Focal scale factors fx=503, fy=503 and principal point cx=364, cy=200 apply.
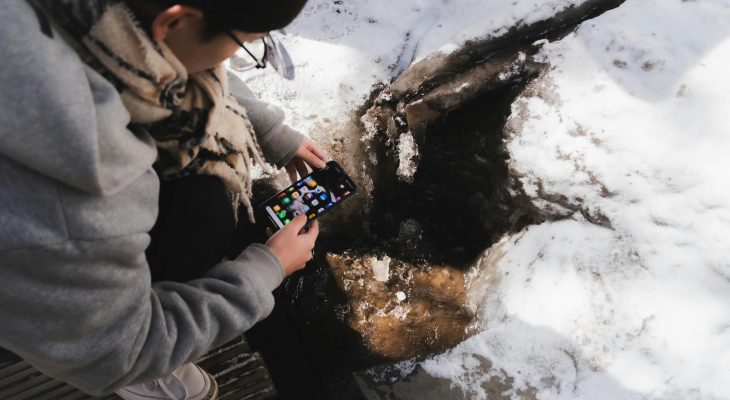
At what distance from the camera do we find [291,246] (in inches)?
46.8

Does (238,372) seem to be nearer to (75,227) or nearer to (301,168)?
(301,168)

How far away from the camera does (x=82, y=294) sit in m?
0.69

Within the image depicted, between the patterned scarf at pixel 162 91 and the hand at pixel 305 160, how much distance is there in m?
0.28

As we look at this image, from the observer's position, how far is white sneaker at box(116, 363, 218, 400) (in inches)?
46.2

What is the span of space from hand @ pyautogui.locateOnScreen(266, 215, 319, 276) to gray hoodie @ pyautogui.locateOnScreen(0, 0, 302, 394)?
0.29 m

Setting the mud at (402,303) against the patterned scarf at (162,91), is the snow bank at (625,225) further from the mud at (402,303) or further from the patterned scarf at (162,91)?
the patterned scarf at (162,91)

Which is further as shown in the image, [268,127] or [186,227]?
[268,127]

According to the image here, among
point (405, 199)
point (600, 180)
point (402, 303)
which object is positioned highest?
point (600, 180)

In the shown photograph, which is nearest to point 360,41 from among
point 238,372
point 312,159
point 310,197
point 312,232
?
point 312,159

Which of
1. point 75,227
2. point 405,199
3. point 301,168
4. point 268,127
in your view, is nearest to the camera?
point 75,227

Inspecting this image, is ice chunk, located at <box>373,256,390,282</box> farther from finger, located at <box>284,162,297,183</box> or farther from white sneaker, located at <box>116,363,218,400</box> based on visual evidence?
white sneaker, located at <box>116,363,218,400</box>

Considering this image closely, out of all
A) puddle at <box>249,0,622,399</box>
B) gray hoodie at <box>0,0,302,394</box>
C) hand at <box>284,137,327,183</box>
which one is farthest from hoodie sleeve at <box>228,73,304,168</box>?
gray hoodie at <box>0,0,302,394</box>

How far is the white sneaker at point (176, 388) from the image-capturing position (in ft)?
3.85

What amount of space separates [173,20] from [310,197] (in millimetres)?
792
